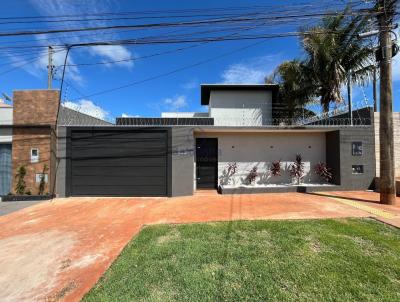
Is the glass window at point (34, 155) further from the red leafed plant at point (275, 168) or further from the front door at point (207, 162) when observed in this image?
the red leafed plant at point (275, 168)

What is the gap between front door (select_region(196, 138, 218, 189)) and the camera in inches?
464

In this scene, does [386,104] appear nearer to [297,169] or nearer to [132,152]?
[297,169]

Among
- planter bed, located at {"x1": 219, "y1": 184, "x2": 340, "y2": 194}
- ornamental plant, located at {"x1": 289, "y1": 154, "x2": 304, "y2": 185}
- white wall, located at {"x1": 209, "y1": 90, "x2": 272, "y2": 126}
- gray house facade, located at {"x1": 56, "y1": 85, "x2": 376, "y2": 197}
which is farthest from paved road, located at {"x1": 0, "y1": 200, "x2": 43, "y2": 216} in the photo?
ornamental plant, located at {"x1": 289, "y1": 154, "x2": 304, "y2": 185}

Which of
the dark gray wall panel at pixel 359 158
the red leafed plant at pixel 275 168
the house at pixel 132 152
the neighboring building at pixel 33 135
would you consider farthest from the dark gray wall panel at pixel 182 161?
the dark gray wall panel at pixel 359 158

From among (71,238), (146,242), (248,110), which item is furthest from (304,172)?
(71,238)

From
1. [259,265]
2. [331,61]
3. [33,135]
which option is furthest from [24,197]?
[331,61]

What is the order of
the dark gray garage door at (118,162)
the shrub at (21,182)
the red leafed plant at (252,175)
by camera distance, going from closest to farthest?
the shrub at (21,182) < the dark gray garage door at (118,162) < the red leafed plant at (252,175)

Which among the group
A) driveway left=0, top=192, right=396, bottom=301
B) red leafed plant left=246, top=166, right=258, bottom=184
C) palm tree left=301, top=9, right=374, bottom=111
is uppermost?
palm tree left=301, top=9, right=374, bottom=111

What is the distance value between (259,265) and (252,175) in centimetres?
792

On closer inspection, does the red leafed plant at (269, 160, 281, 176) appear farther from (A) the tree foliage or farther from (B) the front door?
(A) the tree foliage

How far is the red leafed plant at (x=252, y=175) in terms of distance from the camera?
1158 centimetres

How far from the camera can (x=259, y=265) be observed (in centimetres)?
382

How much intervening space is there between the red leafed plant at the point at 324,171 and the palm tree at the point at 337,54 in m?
4.23

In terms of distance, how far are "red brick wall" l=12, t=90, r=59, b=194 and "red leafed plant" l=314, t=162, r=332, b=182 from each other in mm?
11482
